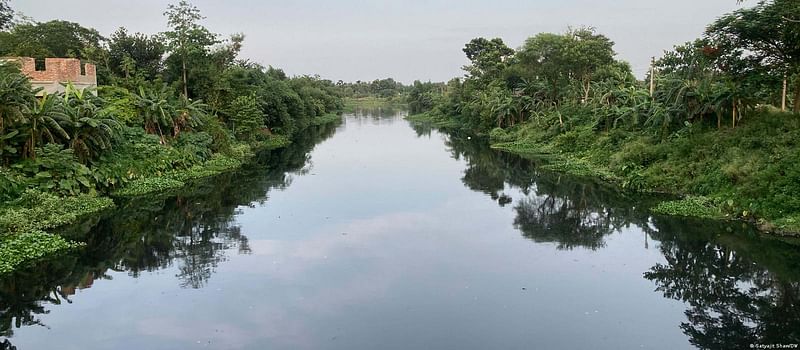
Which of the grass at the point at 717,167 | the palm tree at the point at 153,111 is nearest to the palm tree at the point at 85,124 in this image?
the palm tree at the point at 153,111

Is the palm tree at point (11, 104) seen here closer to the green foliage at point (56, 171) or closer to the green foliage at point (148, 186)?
the green foliage at point (56, 171)

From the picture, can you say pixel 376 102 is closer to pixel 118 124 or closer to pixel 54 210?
pixel 118 124

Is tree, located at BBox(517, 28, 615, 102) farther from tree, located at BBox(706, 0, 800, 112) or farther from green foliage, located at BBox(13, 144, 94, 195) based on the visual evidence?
green foliage, located at BBox(13, 144, 94, 195)

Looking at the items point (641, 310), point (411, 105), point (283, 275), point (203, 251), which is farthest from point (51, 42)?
point (411, 105)

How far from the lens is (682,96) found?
24594 mm

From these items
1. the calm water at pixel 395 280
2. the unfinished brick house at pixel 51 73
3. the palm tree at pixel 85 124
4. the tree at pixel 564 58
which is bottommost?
the calm water at pixel 395 280

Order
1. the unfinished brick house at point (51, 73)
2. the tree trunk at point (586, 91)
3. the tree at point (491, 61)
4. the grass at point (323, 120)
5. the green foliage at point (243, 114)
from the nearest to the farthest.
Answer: the unfinished brick house at point (51, 73) → the green foliage at point (243, 114) → the tree trunk at point (586, 91) → the tree at point (491, 61) → the grass at point (323, 120)

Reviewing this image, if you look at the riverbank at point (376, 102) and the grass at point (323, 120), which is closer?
the grass at point (323, 120)

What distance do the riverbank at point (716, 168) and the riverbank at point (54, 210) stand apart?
1646cm

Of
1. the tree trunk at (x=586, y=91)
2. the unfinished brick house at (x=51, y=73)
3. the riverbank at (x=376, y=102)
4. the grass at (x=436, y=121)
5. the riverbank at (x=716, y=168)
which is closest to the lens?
the riverbank at (x=716, y=168)

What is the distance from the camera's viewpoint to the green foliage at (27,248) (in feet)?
39.9

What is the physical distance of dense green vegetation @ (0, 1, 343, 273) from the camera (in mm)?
16312

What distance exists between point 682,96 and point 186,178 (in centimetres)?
2126

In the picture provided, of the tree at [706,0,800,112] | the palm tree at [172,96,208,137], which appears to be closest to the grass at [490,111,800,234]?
the tree at [706,0,800,112]
